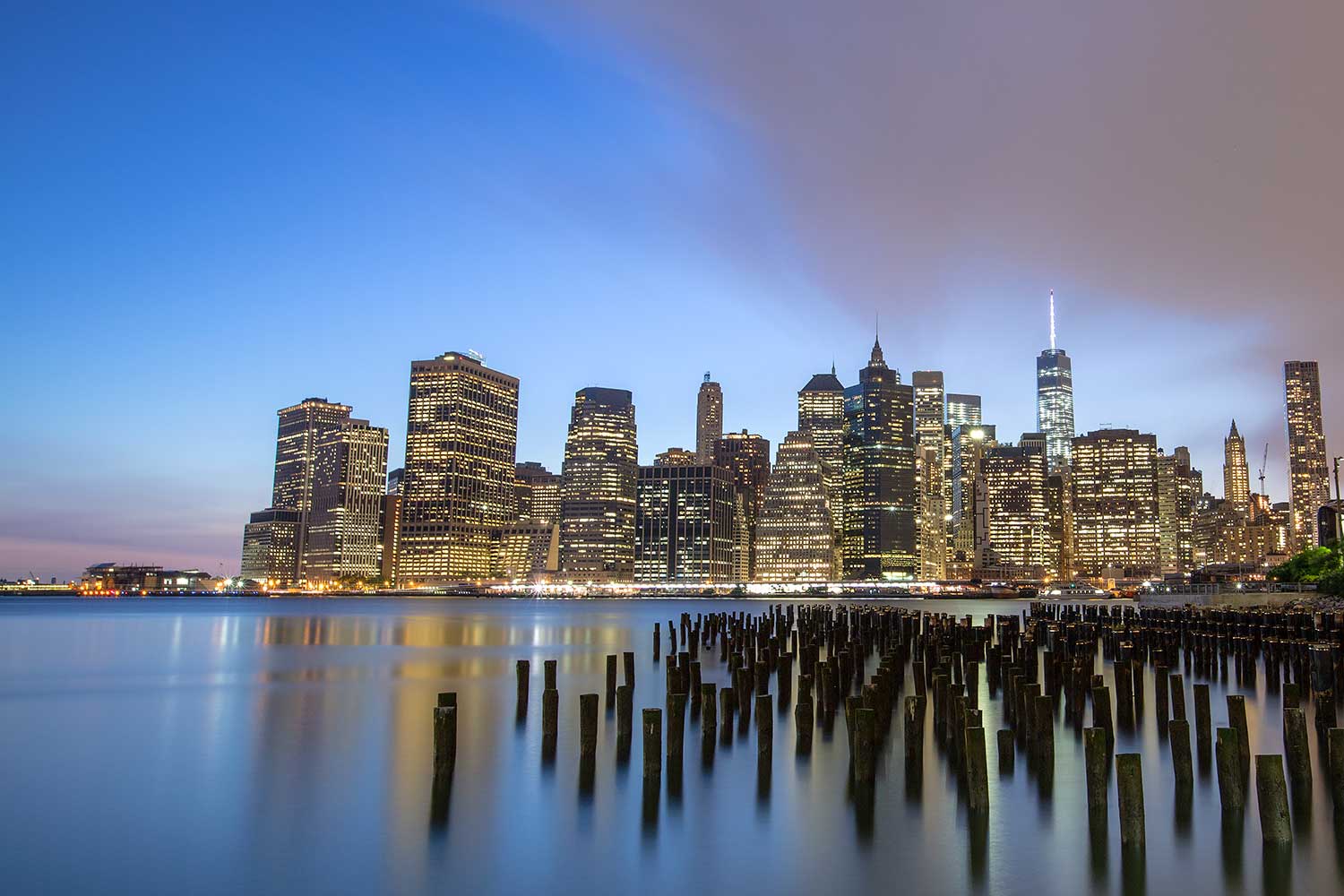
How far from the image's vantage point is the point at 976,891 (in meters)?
13.7

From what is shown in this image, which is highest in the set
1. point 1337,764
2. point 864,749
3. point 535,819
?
point 1337,764

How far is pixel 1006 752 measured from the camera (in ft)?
65.6

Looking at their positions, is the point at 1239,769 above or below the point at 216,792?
above

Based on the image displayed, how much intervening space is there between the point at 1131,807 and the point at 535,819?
956 cm

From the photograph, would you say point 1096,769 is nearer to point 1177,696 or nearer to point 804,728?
point 804,728

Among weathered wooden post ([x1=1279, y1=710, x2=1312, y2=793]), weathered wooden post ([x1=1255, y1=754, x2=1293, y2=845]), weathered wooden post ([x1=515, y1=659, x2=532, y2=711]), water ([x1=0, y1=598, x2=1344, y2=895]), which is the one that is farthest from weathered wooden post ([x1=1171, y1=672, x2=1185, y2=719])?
weathered wooden post ([x1=515, y1=659, x2=532, y2=711])

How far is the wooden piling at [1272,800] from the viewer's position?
13898 mm

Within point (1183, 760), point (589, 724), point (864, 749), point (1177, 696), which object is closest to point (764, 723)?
point (864, 749)

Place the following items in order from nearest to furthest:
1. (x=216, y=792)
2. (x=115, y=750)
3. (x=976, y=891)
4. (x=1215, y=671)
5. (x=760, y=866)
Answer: (x=976, y=891)
(x=760, y=866)
(x=216, y=792)
(x=115, y=750)
(x=1215, y=671)

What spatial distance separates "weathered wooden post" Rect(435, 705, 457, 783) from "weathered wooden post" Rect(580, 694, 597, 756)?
2.52 metres

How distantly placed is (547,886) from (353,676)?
31.5m

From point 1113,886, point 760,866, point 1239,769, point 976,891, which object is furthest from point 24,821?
point 1239,769

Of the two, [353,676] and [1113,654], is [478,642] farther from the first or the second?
[1113,654]

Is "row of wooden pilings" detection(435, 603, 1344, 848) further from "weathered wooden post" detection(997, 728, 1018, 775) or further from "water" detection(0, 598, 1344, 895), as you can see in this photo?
"water" detection(0, 598, 1344, 895)
